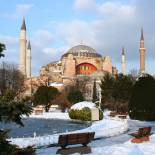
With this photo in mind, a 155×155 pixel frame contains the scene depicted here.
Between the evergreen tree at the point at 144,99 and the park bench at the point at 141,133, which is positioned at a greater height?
the evergreen tree at the point at 144,99

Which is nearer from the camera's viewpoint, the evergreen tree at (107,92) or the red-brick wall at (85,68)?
the evergreen tree at (107,92)

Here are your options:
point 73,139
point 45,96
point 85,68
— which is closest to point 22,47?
point 45,96

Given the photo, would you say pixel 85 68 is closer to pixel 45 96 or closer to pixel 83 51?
pixel 83 51

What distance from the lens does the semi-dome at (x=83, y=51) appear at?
109m

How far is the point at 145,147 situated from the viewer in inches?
486

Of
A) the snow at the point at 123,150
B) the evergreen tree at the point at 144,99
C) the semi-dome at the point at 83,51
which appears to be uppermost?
the semi-dome at the point at 83,51

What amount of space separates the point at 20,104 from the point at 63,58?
10406 centimetres

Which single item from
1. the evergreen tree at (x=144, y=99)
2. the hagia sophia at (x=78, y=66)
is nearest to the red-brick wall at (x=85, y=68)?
the hagia sophia at (x=78, y=66)

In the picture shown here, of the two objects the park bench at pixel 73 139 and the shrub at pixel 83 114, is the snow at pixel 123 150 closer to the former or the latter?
the park bench at pixel 73 139

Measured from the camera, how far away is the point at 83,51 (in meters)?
109

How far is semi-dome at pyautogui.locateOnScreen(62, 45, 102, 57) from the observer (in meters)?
109

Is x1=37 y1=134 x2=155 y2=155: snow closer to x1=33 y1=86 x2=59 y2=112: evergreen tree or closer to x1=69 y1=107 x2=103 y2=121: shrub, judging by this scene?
x1=69 y1=107 x2=103 y2=121: shrub

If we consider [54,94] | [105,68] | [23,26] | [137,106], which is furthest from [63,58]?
[137,106]

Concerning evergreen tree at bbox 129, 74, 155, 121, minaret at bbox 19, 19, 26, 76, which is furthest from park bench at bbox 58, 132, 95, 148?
minaret at bbox 19, 19, 26, 76
